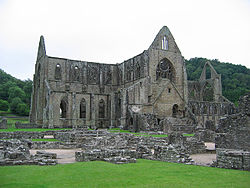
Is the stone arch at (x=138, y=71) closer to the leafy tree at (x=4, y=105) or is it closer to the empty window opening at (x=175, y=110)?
the empty window opening at (x=175, y=110)

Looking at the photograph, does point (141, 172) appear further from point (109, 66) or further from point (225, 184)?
point (109, 66)

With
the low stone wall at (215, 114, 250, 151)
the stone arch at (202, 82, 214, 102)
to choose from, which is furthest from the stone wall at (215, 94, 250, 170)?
the stone arch at (202, 82, 214, 102)

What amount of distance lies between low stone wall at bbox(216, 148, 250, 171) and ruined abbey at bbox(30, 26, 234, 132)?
24.3 meters

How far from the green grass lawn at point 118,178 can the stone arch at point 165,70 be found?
116 feet

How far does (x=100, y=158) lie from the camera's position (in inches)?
518

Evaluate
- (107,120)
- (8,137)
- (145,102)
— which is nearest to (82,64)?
(107,120)

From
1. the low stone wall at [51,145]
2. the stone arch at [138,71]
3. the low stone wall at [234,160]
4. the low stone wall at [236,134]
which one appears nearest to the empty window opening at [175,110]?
the stone arch at [138,71]

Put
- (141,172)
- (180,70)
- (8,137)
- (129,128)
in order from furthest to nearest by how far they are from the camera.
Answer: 1. (180,70)
2. (129,128)
3. (8,137)
4. (141,172)

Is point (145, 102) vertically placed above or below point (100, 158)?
above

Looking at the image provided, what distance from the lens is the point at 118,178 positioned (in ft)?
27.5

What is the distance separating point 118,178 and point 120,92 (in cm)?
3797

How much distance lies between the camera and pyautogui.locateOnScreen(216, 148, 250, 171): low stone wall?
34.0ft

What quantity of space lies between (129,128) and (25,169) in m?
28.2

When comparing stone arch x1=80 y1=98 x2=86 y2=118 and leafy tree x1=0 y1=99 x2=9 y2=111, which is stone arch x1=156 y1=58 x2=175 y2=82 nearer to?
stone arch x1=80 y1=98 x2=86 y2=118
